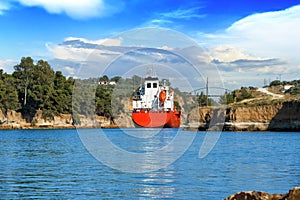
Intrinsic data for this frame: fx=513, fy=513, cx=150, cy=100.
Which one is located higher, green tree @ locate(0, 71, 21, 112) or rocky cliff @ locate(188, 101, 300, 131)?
green tree @ locate(0, 71, 21, 112)

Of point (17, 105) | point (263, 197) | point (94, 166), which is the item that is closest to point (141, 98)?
point (17, 105)

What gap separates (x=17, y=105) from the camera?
127 m

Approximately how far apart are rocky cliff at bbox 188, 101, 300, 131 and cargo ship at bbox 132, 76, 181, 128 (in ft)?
39.0

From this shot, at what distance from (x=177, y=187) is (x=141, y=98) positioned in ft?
288

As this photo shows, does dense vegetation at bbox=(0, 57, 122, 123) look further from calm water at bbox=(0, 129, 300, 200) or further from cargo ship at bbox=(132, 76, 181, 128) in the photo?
calm water at bbox=(0, 129, 300, 200)

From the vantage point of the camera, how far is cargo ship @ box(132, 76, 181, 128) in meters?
108

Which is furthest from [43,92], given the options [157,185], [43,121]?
[157,185]

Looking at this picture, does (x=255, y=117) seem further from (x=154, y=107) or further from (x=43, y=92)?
(x=43, y=92)

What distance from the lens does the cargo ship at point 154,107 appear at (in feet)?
353

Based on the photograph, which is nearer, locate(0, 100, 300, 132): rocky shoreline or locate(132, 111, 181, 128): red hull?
locate(0, 100, 300, 132): rocky shoreline

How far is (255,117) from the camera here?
11088cm

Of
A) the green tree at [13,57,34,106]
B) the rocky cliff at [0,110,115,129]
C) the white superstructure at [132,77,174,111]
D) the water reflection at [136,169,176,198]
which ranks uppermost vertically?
the green tree at [13,57,34,106]

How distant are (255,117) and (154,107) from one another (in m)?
22.1

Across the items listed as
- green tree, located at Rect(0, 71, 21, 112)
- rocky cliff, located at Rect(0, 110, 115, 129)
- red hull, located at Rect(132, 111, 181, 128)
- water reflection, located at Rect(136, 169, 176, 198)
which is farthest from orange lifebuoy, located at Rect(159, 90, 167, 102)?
water reflection, located at Rect(136, 169, 176, 198)
